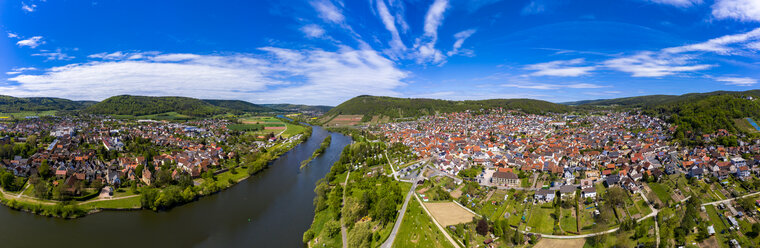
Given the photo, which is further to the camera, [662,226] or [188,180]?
[188,180]

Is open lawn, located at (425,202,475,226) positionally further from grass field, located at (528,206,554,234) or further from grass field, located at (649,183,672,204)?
grass field, located at (649,183,672,204)

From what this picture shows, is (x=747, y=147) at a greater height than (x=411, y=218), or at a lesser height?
greater

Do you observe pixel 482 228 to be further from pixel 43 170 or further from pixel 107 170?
pixel 43 170

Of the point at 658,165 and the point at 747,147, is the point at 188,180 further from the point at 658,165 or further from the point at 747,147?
the point at 747,147

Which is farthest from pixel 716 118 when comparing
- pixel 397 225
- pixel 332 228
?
pixel 332 228

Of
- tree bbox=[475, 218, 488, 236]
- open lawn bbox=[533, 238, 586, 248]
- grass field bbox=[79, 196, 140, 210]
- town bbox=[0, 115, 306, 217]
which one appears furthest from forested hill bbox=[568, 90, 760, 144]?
grass field bbox=[79, 196, 140, 210]

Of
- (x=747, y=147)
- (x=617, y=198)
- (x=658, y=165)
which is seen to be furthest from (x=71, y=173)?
(x=747, y=147)
